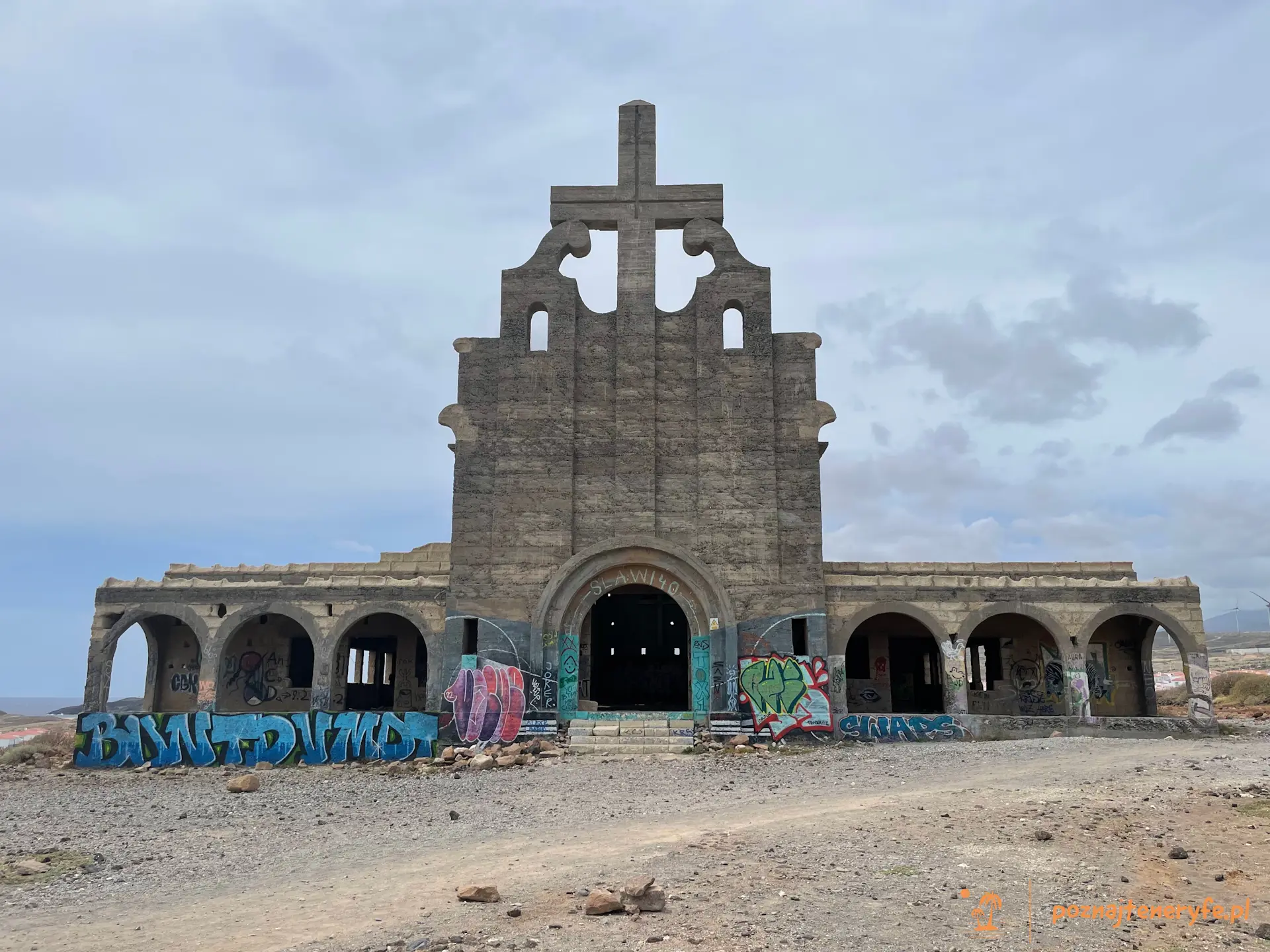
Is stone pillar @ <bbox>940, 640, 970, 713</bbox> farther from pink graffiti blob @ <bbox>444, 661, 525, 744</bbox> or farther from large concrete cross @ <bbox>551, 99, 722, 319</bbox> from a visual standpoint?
large concrete cross @ <bbox>551, 99, 722, 319</bbox>

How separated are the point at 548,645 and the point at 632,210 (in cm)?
1304

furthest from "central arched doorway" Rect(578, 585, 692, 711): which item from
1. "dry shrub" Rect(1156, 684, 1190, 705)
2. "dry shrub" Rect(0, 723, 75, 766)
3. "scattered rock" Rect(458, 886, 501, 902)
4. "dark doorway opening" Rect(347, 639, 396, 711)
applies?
"scattered rock" Rect(458, 886, 501, 902)

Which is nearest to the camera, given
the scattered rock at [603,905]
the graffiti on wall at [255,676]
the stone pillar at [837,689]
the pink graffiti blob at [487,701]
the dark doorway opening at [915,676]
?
the scattered rock at [603,905]

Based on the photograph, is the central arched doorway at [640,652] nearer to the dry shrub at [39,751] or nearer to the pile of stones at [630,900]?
the dry shrub at [39,751]

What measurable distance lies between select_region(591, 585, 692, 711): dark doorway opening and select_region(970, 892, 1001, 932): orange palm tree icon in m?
27.4

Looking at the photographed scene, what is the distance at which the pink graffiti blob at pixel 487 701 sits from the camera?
79.0 ft

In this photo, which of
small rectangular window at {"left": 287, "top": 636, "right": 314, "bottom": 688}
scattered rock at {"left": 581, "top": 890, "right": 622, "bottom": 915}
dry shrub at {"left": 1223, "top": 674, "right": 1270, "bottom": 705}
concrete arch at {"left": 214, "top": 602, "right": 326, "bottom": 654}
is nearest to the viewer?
scattered rock at {"left": 581, "top": 890, "right": 622, "bottom": 915}

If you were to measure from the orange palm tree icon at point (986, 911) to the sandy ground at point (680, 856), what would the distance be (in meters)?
0.06

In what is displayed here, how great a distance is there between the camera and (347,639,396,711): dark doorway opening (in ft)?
105

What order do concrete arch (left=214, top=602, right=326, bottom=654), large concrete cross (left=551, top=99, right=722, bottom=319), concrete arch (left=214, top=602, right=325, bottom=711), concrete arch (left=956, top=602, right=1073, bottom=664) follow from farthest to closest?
large concrete cross (left=551, top=99, right=722, bottom=319), concrete arch (left=214, top=602, right=326, bottom=654), concrete arch (left=214, top=602, right=325, bottom=711), concrete arch (left=956, top=602, right=1073, bottom=664)

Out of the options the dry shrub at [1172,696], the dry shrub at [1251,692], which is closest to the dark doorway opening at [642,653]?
the dry shrub at [1172,696]

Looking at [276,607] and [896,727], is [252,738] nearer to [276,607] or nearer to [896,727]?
[276,607]

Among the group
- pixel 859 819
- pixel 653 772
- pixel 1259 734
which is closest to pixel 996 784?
pixel 859 819

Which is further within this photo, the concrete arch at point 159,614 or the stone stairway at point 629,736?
the concrete arch at point 159,614
